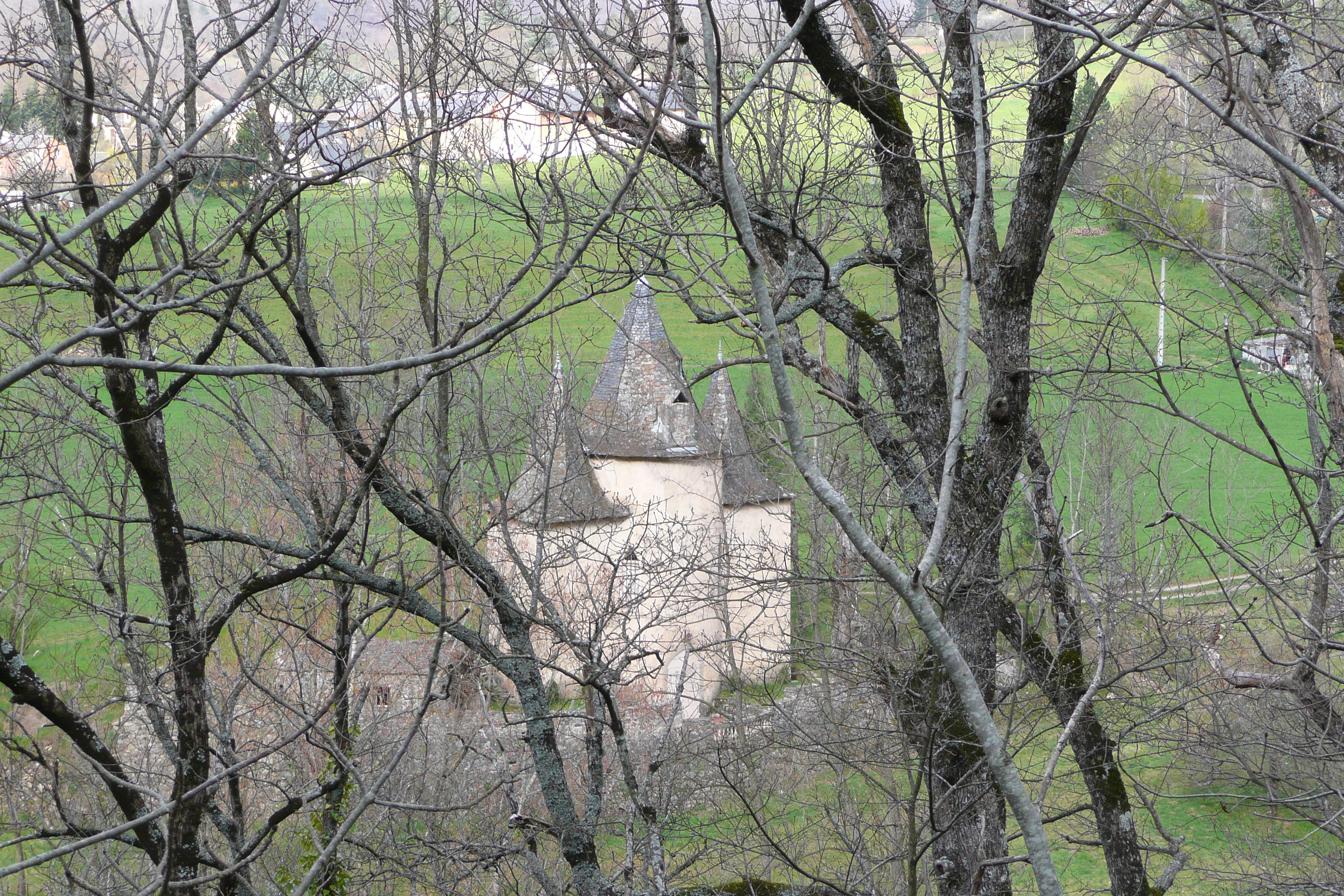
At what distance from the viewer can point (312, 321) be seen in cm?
847

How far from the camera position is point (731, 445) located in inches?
1119

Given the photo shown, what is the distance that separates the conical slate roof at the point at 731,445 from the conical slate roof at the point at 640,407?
543 millimetres

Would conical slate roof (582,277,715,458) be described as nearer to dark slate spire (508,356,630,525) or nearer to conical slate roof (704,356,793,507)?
conical slate roof (704,356,793,507)

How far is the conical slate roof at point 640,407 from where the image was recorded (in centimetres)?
2494

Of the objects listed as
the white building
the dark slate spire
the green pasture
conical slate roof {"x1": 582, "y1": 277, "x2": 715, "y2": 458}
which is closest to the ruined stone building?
conical slate roof {"x1": 582, "y1": 277, "x2": 715, "y2": 458}

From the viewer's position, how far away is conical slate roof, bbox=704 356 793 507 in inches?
1097

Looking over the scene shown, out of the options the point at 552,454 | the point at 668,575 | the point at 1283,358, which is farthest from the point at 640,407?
the point at 1283,358

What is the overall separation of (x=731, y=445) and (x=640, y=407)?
287cm

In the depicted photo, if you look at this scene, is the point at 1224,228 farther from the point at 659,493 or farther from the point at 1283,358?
the point at 659,493

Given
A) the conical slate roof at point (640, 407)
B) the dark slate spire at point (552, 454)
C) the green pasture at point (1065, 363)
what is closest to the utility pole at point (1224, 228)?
the green pasture at point (1065, 363)

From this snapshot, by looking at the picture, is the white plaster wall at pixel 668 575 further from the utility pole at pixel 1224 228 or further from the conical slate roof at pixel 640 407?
the utility pole at pixel 1224 228

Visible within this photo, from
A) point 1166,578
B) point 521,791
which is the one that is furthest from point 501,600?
point 521,791

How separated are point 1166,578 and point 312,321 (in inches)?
287

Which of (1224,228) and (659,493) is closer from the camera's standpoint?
(1224,228)
